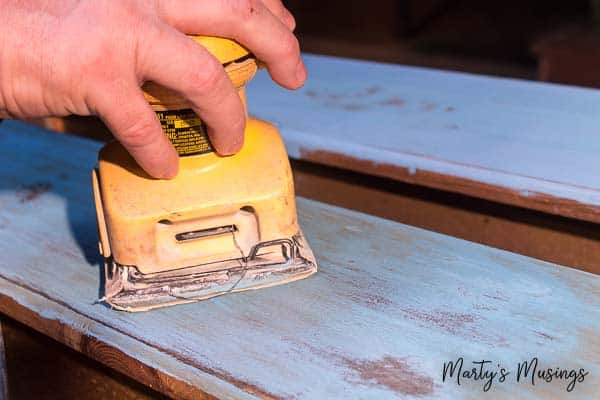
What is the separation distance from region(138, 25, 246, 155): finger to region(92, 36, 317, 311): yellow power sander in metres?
0.04

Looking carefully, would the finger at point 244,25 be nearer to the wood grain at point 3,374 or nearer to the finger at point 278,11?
the finger at point 278,11

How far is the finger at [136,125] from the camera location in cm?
74

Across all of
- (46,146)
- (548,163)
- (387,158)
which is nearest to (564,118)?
(548,163)

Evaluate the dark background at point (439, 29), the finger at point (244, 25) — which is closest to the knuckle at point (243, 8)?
the finger at point (244, 25)

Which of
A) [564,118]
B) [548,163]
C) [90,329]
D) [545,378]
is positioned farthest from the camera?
[564,118]

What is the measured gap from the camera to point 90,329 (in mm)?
819

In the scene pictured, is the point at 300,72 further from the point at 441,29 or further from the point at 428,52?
the point at 441,29

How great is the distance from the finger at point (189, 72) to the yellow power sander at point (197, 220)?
43 millimetres

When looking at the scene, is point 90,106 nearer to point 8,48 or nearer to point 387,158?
point 8,48

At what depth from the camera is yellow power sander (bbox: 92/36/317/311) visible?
2.74ft

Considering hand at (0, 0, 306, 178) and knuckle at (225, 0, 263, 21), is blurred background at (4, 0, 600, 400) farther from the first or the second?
knuckle at (225, 0, 263, 21)

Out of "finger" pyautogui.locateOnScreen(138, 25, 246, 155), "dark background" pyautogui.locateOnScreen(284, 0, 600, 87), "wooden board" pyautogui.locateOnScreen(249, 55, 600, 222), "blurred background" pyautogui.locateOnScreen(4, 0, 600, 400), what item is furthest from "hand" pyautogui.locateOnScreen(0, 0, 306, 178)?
"dark background" pyautogui.locateOnScreen(284, 0, 600, 87)

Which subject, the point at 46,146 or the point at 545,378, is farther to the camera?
the point at 46,146

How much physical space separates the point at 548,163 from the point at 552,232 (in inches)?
4.1
